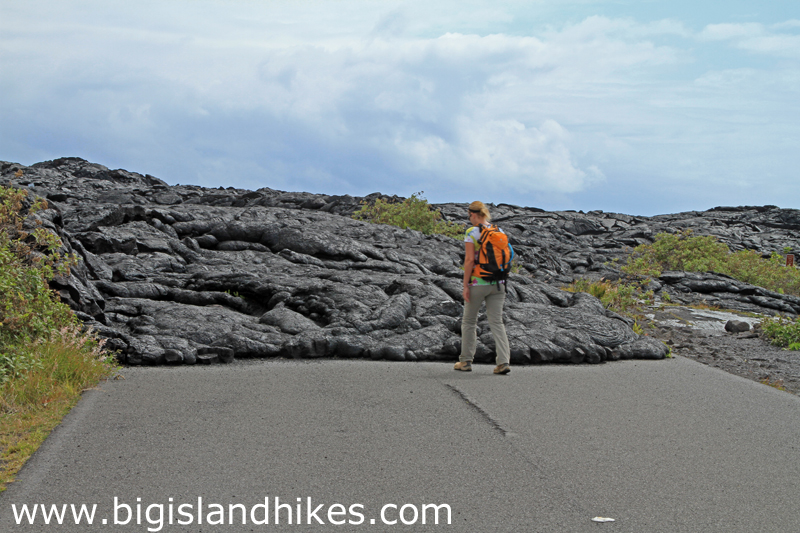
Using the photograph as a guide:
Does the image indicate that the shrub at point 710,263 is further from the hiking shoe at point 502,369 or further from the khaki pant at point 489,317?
the hiking shoe at point 502,369

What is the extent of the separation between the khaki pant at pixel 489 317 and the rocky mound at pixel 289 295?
3.24 ft

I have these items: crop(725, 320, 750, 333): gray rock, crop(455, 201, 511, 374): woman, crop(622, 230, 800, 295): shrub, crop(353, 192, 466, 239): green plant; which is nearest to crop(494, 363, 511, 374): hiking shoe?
crop(455, 201, 511, 374): woman

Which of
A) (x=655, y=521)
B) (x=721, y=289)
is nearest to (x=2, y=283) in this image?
(x=655, y=521)

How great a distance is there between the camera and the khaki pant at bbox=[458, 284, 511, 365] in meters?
9.79

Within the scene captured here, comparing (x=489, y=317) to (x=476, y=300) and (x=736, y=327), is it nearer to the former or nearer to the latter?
(x=476, y=300)

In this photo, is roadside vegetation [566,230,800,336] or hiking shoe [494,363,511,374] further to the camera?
roadside vegetation [566,230,800,336]

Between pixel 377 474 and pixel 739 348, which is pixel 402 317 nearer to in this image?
pixel 377 474

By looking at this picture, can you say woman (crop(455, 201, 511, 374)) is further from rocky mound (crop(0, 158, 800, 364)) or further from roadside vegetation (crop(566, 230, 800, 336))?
roadside vegetation (crop(566, 230, 800, 336))

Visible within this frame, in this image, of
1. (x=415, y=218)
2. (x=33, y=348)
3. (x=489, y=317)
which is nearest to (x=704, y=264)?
(x=415, y=218)

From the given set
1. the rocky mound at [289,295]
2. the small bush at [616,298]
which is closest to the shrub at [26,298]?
the rocky mound at [289,295]

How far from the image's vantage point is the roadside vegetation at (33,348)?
659 cm

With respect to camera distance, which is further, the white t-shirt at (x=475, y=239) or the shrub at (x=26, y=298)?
the white t-shirt at (x=475, y=239)

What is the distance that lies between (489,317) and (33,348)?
662 cm

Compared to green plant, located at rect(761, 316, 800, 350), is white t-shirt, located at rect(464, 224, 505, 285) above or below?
above
